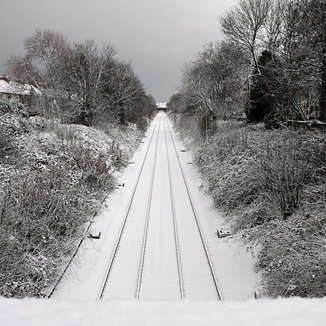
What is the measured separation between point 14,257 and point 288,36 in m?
19.2

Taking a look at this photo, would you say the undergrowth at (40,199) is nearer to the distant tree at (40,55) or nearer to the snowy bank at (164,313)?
the snowy bank at (164,313)

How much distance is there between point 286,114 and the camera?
1753 centimetres

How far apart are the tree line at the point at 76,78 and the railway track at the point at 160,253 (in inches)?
437

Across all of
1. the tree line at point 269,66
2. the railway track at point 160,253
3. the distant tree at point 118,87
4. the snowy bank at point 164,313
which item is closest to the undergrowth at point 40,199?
the railway track at point 160,253

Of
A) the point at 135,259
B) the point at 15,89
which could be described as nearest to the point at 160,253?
the point at 135,259

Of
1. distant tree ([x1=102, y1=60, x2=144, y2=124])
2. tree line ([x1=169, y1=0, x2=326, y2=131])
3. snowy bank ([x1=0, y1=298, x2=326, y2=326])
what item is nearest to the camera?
snowy bank ([x1=0, y1=298, x2=326, y2=326])

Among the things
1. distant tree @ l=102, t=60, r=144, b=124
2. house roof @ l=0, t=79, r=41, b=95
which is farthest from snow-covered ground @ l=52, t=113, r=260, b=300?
house roof @ l=0, t=79, r=41, b=95

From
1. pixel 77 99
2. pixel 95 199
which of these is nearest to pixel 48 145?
pixel 95 199

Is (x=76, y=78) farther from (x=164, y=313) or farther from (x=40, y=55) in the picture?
(x=164, y=313)

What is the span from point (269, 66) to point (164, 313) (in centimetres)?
2005

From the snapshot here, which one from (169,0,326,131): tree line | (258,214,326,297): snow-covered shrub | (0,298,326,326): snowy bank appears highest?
(169,0,326,131): tree line

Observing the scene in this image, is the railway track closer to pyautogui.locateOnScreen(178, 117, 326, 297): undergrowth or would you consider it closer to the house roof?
pyautogui.locateOnScreen(178, 117, 326, 297): undergrowth

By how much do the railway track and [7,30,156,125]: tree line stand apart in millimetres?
11099

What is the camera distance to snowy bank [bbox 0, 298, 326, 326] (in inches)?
76.2
